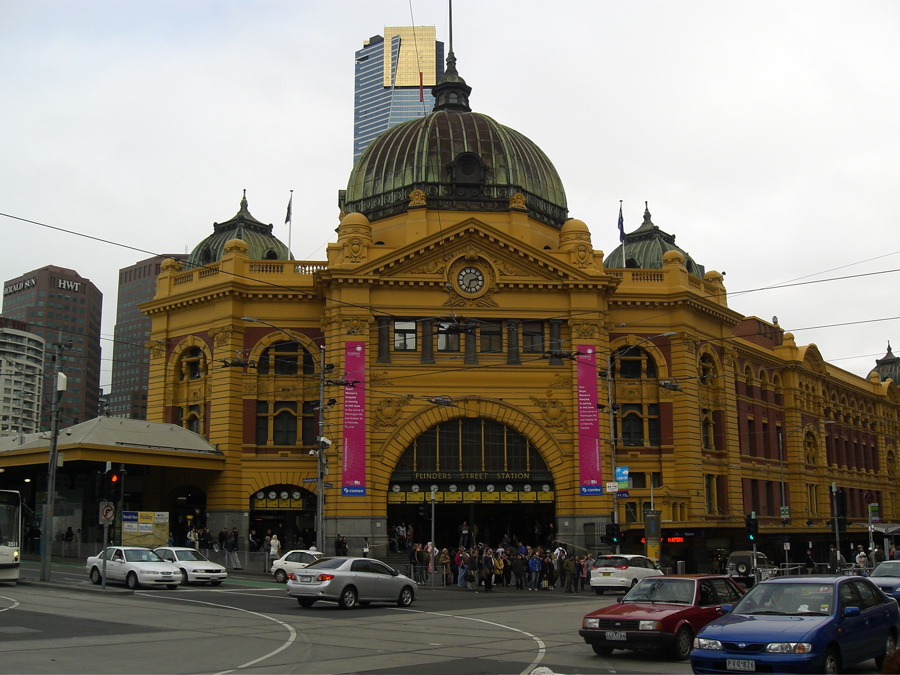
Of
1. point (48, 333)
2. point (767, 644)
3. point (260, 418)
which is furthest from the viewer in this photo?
point (48, 333)

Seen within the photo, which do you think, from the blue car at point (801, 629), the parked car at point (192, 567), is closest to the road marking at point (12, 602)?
the parked car at point (192, 567)

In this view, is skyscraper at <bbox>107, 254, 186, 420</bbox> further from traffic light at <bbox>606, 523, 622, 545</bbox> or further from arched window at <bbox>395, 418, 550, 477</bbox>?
traffic light at <bbox>606, 523, 622, 545</bbox>

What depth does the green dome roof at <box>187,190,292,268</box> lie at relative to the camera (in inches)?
2467

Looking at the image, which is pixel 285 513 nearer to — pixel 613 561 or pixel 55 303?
pixel 613 561

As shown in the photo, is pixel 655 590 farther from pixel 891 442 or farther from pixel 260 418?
pixel 891 442

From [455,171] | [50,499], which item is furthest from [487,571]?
[455,171]

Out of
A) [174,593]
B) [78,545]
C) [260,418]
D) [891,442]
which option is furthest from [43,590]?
[891,442]

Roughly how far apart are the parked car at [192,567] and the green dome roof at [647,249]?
36821 mm

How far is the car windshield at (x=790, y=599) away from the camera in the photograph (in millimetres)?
15695

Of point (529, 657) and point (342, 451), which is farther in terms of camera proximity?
point (342, 451)

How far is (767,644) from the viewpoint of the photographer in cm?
1432

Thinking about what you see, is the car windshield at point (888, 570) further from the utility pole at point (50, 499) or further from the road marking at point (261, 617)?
the utility pole at point (50, 499)

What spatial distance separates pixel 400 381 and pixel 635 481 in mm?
14430

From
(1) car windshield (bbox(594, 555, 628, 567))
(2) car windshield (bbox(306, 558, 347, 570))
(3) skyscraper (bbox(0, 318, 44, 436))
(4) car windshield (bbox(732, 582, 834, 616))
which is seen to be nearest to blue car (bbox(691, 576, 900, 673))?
(4) car windshield (bbox(732, 582, 834, 616))
